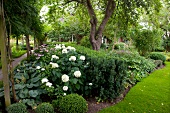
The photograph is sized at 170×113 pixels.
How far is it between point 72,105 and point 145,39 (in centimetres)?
762

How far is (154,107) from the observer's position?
11.4 ft

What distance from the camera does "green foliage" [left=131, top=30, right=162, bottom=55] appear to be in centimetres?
907

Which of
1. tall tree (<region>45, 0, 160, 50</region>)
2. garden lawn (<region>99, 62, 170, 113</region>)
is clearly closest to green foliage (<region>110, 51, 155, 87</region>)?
garden lawn (<region>99, 62, 170, 113</region>)

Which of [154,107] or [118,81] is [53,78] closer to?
[118,81]

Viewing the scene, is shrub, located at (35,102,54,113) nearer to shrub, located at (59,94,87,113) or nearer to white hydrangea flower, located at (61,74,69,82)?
shrub, located at (59,94,87,113)

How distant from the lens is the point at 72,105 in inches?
112

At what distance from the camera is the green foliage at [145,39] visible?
9068mm

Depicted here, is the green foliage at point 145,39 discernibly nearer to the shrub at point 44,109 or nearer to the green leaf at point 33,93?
the green leaf at point 33,93

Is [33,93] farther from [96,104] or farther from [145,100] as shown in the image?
[145,100]

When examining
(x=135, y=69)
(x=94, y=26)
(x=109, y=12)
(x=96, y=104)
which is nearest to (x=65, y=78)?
(x=96, y=104)

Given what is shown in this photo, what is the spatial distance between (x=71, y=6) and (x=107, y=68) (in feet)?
23.0

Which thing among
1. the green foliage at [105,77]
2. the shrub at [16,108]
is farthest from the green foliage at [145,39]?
the shrub at [16,108]

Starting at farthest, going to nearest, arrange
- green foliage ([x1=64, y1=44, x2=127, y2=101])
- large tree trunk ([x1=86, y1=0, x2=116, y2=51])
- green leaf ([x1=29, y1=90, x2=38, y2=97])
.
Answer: large tree trunk ([x1=86, y1=0, x2=116, y2=51])
green foliage ([x1=64, y1=44, x2=127, y2=101])
green leaf ([x1=29, y1=90, x2=38, y2=97])

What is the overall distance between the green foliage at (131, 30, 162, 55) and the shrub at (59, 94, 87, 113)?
7405mm
